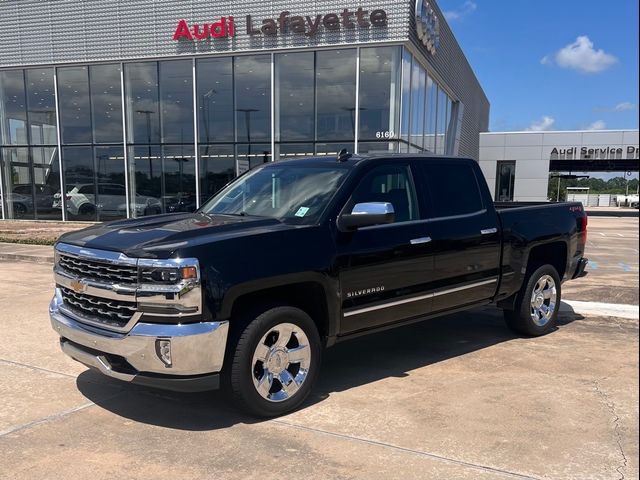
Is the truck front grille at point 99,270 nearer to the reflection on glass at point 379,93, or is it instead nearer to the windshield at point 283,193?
the windshield at point 283,193

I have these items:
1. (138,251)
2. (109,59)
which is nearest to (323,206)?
(138,251)

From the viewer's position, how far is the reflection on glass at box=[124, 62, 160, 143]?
20312 mm

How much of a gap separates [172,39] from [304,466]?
1892 cm

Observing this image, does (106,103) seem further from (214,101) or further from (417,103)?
(417,103)

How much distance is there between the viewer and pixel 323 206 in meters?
4.45

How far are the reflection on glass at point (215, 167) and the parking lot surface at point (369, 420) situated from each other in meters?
13.9

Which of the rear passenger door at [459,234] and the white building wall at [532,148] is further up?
the white building wall at [532,148]

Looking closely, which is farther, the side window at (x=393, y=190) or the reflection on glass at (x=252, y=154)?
the reflection on glass at (x=252, y=154)

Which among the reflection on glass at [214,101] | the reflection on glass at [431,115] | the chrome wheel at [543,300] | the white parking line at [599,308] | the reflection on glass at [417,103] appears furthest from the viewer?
the reflection on glass at [431,115]

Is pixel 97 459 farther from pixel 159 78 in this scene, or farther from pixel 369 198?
pixel 159 78

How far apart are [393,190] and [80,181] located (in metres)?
19.7

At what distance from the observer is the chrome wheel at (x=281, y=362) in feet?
12.9

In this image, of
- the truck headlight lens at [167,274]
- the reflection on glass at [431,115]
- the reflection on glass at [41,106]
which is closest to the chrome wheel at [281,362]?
the truck headlight lens at [167,274]

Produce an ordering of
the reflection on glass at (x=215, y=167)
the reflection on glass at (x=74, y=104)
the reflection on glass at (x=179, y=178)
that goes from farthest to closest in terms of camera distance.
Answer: the reflection on glass at (x=74, y=104) < the reflection on glass at (x=179, y=178) < the reflection on glass at (x=215, y=167)
